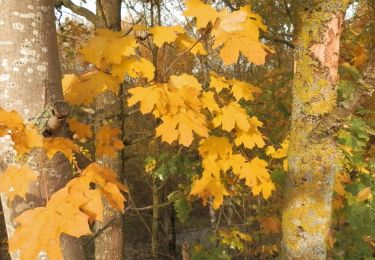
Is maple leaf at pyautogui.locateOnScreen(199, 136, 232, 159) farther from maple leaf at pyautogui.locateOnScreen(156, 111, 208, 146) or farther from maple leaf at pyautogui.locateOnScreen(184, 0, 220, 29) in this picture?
maple leaf at pyautogui.locateOnScreen(184, 0, 220, 29)

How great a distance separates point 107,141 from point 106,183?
716 mm

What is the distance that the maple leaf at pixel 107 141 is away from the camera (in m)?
1.95

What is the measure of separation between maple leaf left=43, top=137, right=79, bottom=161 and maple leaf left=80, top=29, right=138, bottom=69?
0.49m

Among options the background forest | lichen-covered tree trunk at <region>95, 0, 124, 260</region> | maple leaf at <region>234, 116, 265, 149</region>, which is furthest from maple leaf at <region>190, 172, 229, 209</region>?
lichen-covered tree trunk at <region>95, 0, 124, 260</region>

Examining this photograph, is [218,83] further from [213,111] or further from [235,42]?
[235,42]

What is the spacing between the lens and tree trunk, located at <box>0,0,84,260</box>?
119 cm

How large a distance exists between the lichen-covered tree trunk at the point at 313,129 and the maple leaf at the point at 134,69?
748 millimetres

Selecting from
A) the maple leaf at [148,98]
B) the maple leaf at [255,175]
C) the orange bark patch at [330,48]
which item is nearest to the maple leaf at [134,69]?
the maple leaf at [148,98]

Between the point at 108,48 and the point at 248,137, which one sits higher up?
the point at 108,48

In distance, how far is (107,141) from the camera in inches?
78.0

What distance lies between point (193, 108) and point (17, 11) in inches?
32.5

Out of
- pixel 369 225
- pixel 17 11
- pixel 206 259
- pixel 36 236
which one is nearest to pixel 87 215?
pixel 36 236

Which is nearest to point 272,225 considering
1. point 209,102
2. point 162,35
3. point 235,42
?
point 209,102

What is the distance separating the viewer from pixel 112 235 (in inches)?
132
